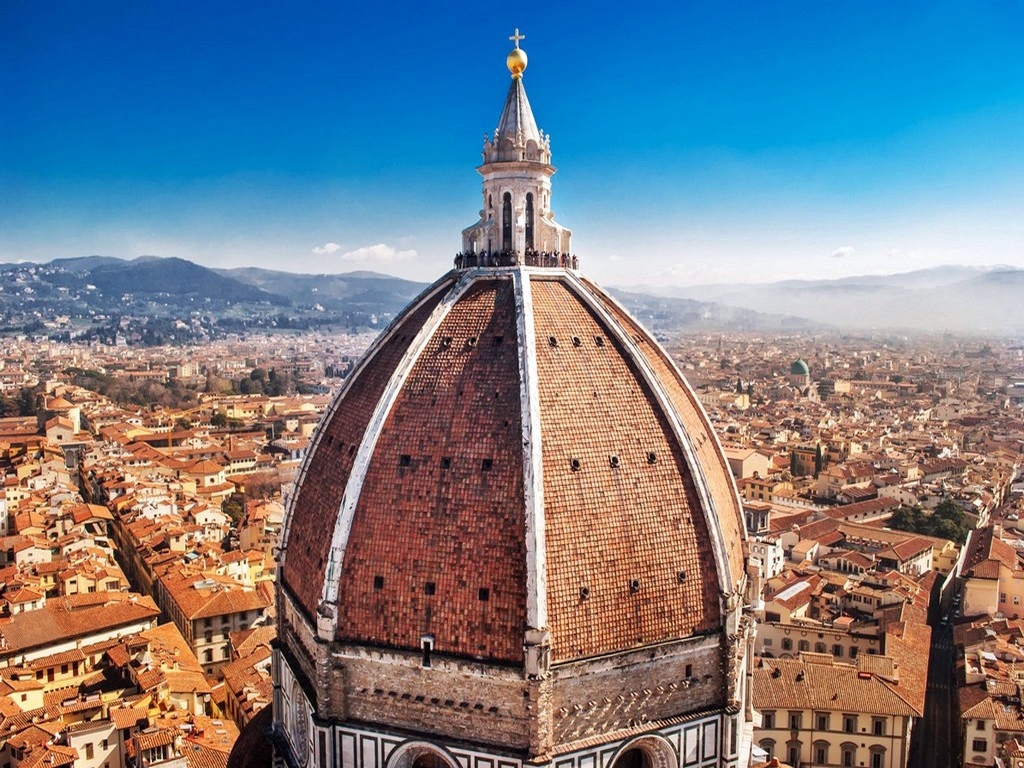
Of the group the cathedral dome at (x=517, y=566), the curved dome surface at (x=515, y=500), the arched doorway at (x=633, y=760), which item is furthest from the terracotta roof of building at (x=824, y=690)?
the curved dome surface at (x=515, y=500)

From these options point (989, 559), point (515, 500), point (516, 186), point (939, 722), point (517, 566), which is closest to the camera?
point (517, 566)

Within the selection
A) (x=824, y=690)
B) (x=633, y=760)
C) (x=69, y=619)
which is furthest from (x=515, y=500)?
(x=69, y=619)

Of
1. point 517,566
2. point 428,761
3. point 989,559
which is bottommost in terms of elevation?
point 989,559

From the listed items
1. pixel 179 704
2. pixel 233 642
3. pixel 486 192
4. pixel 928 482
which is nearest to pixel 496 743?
pixel 486 192

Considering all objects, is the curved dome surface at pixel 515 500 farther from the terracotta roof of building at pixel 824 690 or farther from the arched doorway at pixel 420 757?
the terracotta roof of building at pixel 824 690

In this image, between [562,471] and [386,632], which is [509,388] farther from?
[386,632]

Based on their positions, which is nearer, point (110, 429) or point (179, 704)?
point (179, 704)

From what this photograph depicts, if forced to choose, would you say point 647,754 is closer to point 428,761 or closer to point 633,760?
point 633,760
